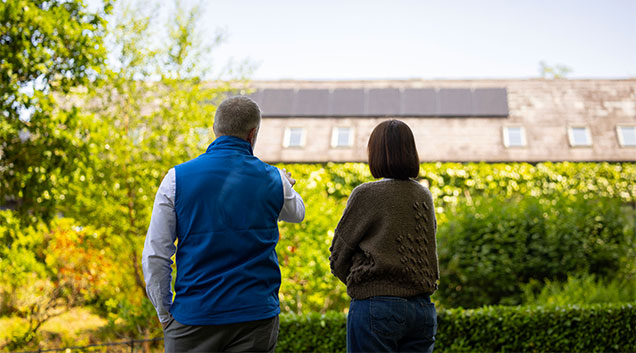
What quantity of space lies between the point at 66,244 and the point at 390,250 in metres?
8.31

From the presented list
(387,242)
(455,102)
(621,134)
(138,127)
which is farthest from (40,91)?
(621,134)

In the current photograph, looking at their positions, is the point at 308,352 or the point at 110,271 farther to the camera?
the point at 110,271

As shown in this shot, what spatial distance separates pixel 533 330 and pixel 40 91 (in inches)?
215

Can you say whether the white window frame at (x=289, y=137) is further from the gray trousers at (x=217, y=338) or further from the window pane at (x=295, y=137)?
the gray trousers at (x=217, y=338)

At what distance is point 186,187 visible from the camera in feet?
7.16

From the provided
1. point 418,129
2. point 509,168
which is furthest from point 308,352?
point 418,129

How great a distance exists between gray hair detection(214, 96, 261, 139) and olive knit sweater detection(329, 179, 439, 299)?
0.57 metres

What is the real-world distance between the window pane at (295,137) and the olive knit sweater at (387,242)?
508 inches

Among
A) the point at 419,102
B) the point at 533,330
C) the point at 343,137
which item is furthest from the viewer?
the point at 419,102

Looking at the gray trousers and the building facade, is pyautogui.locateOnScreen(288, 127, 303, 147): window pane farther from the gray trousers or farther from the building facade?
the gray trousers

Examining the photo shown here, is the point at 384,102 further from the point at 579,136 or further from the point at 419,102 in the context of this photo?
the point at 579,136

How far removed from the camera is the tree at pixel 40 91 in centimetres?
519

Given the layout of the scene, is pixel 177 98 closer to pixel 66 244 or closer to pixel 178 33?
pixel 178 33

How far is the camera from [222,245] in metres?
2.14
